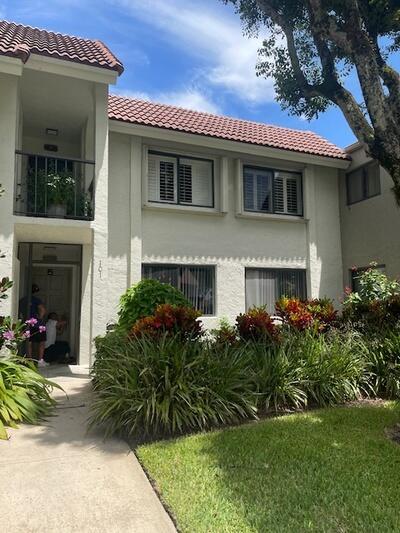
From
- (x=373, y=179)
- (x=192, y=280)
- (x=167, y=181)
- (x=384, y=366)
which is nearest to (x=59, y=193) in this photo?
(x=167, y=181)

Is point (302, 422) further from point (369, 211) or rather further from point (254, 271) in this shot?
point (369, 211)

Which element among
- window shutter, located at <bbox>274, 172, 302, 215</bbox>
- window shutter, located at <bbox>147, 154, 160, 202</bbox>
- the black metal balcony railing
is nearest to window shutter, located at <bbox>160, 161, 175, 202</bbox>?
window shutter, located at <bbox>147, 154, 160, 202</bbox>

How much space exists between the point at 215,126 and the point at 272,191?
2619 mm

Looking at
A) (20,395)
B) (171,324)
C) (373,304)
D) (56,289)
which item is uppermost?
(56,289)

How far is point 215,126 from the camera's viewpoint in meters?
13.6

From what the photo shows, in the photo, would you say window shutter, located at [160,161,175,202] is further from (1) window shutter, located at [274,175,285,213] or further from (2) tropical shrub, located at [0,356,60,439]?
(2) tropical shrub, located at [0,356,60,439]

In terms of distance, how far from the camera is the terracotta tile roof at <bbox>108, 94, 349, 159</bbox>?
478 inches

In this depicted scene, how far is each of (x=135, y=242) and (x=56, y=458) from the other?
7372 millimetres

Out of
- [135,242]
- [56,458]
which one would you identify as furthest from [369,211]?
[56,458]

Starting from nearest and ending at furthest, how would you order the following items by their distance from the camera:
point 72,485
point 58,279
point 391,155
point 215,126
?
1. point 72,485
2. point 391,155
3. point 58,279
4. point 215,126

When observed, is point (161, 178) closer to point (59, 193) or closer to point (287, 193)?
point (59, 193)

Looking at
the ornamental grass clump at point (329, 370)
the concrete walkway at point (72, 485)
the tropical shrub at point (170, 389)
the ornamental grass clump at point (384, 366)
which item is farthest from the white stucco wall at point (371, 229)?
the concrete walkway at point (72, 485)

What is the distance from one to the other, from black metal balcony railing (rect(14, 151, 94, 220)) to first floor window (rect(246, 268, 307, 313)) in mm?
5240

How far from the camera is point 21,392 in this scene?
6.28 meters
